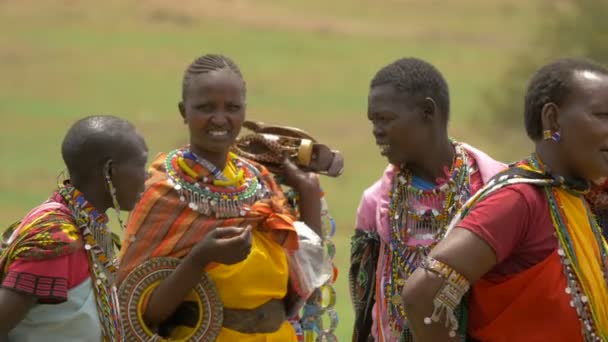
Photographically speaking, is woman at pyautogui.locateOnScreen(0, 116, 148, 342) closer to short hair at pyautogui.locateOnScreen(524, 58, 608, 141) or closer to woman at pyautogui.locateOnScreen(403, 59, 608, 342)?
woman at pyautogui.locateOnScreen(403, 59, 608, 342)

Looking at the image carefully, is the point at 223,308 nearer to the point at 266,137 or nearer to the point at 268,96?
the point at 266,137

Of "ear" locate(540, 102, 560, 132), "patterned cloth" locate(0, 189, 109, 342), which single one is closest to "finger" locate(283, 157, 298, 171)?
"patterned cloth" locate(0, 189, 109, 342)

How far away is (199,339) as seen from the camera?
6582 millimetres

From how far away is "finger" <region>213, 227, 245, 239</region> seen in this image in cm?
630

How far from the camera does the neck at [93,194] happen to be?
5.74m

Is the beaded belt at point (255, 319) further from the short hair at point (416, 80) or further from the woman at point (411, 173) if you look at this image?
the short hair at point (416, 80)

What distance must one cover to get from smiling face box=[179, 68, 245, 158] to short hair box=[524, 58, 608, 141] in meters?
1.69

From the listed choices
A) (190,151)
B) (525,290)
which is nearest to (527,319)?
(525,290)

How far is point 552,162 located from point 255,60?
41636 millimetres

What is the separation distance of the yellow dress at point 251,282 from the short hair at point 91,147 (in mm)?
1024

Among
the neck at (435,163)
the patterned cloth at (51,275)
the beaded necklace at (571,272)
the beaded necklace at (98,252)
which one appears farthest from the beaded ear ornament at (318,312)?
the beaded necklace at (571,272)

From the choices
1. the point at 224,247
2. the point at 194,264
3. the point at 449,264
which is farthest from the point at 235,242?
the point at 449,264

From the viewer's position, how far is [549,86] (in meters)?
5.35

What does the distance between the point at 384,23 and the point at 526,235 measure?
48.7 meters
